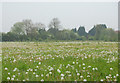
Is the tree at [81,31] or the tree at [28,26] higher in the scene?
the tree at [28,26]

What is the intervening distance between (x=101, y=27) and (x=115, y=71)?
26.9m

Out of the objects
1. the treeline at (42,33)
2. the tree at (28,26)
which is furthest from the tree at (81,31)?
the tree at (28,26)

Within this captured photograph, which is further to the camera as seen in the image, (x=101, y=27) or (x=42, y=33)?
(x=42, y=33)

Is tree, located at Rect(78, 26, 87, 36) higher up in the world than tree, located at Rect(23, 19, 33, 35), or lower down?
lower down

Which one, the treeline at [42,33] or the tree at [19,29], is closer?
the treeline at [42,33]

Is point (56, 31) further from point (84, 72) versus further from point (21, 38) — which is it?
point (84, 72)

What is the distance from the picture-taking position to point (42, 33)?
35.1m

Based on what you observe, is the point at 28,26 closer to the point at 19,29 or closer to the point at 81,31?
the point at 19,29

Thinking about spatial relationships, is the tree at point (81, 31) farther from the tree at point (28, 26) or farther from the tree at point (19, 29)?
the tree at point (19, 29)

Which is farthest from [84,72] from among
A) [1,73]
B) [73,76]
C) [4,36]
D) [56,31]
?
[4,36]

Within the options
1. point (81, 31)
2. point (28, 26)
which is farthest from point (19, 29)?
point (81, 31)

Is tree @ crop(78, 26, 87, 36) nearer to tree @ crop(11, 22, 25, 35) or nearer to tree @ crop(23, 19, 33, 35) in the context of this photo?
tree @ crop(23, 19, 33, 35)

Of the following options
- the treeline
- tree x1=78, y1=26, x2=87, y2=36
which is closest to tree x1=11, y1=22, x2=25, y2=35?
the treeline

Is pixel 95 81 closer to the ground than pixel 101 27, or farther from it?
closer to the ground
